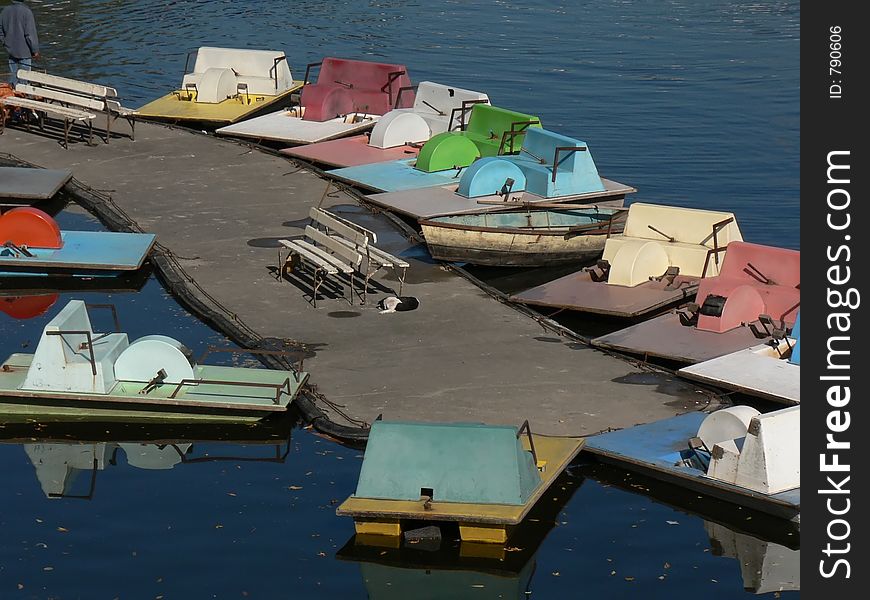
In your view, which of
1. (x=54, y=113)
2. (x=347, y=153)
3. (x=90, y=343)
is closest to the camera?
(x=90, y=343)

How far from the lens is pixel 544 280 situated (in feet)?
79.7

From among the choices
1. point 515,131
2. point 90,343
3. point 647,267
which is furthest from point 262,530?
point 515,131

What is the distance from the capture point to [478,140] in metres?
29.6

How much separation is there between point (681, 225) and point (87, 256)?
9464mm

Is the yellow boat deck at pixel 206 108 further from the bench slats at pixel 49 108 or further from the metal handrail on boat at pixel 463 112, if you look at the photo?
the metal handrail on boat at pixel 463 112

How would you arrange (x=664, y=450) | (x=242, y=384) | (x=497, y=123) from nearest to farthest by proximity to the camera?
1. (x=664, y=450)
2. (x=242, y=384)
3. (x=497, y=123)

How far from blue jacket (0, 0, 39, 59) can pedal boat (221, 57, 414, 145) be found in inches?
198

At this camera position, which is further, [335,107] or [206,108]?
[206,108]

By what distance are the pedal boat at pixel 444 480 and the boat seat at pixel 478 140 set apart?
45.6 ft

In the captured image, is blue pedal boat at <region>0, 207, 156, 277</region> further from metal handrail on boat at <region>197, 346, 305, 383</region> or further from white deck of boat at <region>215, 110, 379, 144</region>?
white deck of boat at <region>215, 110, 379, 144</region>

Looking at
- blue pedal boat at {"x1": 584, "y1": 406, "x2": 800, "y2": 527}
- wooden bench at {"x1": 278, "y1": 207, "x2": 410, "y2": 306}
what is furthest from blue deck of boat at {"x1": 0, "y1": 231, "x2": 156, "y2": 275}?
blue pedal boat at {"x1": 584, "y1": 406, "x2": 800, "y2": 527}

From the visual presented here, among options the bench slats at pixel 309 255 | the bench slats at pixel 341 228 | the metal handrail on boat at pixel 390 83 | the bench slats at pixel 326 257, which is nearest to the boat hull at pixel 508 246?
the bench slats at pixel 341 228

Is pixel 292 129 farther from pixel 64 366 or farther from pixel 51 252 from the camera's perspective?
pixel 64 366

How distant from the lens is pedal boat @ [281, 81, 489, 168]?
2967cm
